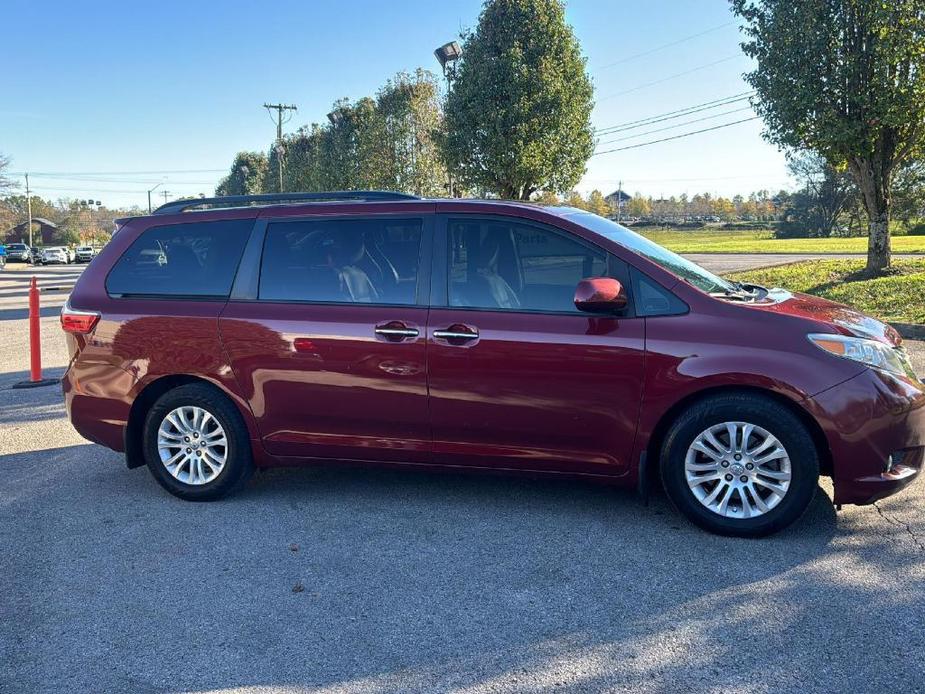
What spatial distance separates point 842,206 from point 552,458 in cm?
7488

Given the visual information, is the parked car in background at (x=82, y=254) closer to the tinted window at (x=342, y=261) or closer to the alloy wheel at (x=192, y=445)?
the alloy wheel at (x=192, y=445)

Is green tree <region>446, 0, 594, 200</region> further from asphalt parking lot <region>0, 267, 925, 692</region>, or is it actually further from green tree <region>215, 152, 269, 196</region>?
green tree <region>215, 152, 269, 196</region>

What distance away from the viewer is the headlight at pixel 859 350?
12.7 ft

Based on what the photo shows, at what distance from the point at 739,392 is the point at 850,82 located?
1221 centimetres

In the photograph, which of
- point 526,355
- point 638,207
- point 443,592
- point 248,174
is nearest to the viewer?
point 443,592

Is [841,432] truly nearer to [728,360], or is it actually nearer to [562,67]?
[728,360]

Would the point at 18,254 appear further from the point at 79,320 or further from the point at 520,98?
the point at 79,320

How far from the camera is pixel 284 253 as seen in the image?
15.4ft

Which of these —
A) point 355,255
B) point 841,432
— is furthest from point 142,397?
point 841,432

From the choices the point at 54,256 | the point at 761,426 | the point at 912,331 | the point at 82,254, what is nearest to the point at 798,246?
the point at 912,331

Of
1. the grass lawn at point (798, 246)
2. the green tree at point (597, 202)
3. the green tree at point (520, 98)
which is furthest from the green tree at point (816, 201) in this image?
the green tree at point (520, 98)

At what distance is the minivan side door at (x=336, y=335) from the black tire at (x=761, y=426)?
1.38m

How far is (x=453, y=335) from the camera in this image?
4.23 meters

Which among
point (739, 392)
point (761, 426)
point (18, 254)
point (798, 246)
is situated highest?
point (798, 246)
